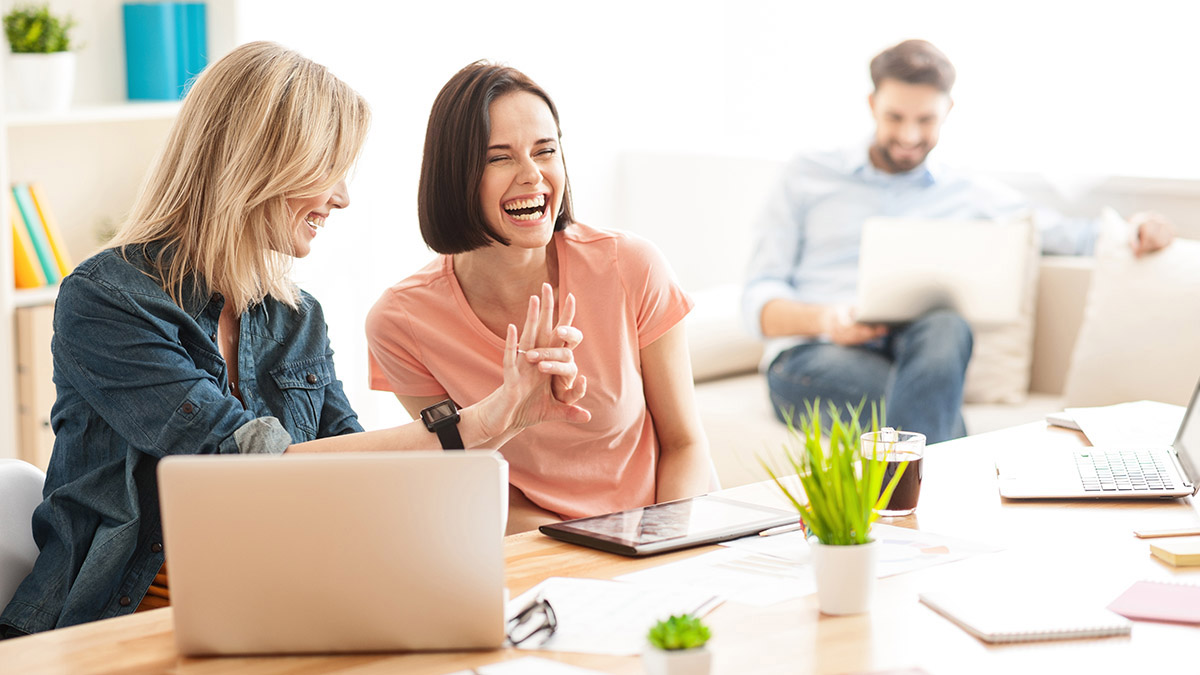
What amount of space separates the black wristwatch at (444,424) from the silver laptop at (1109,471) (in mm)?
714

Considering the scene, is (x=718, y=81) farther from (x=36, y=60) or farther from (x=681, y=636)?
(x=681, y=636)

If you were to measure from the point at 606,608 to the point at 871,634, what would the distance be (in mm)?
256

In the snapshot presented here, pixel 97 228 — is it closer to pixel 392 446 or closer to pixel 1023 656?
pixel 392 446

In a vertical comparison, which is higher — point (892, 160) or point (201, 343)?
point (892, 160)

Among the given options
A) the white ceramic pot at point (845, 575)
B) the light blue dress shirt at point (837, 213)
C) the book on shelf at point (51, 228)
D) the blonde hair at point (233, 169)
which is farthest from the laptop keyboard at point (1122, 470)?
the book on shelf at point (51, 228)

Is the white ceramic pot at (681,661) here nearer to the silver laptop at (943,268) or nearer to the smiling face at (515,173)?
the smiling face at (515,173)

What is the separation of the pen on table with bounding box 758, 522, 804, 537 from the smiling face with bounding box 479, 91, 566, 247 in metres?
0.62

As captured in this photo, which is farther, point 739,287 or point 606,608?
point 739,287

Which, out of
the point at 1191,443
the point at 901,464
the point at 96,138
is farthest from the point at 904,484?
the point at 96,138

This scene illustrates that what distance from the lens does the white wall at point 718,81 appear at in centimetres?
336

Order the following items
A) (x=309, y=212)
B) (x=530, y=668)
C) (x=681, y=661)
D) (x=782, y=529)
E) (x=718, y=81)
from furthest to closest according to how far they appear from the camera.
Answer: (x=718, y=81)
(x=309, y=212)
(x=782, y=529)
(x=530, y=668)
(x=681, y=661)

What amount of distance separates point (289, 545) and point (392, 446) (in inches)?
21.0

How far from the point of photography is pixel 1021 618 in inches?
45.4

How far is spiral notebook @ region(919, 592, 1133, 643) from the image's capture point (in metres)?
1.12
